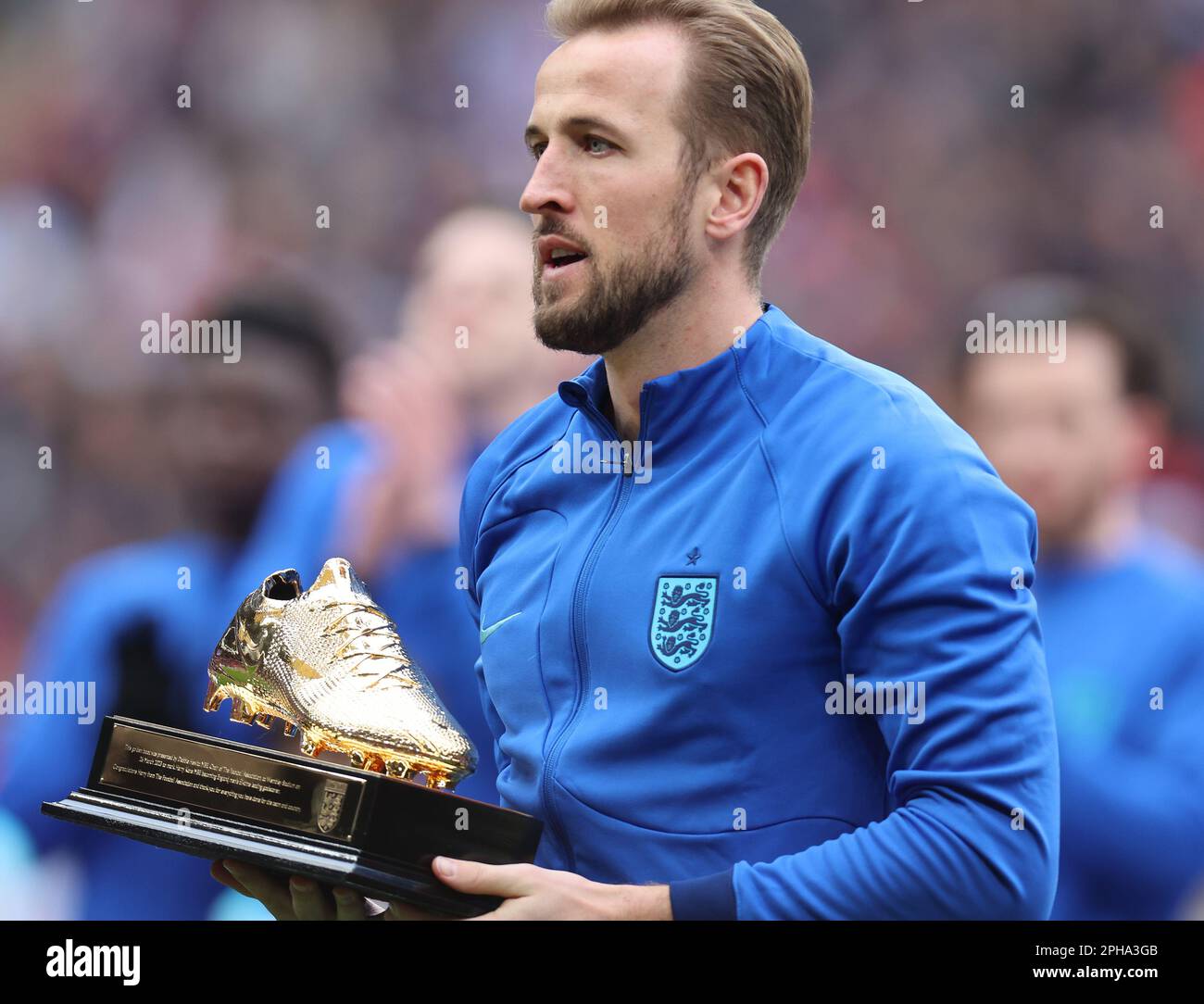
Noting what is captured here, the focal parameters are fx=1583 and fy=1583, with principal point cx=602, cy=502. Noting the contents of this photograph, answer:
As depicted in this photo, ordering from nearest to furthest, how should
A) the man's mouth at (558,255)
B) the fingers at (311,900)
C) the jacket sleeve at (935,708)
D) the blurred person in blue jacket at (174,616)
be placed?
1. the jacket sleeve at (935,708)
2. the fingers at (311,900)
3. the man's mouth at (558,255)
4. the blurred person in blue jacket at (174,616)

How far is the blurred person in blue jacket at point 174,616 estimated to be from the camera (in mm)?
3920

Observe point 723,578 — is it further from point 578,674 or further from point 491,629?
point 491,629

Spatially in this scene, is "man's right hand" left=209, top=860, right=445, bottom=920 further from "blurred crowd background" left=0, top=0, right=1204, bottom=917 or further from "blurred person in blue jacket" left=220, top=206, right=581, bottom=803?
"blurred crowd background" left=0, top=0, right=1204, bottom=917

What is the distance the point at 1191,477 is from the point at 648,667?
436cm

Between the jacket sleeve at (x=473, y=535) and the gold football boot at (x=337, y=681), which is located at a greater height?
the jacket sleeve at (x=473, y=535)

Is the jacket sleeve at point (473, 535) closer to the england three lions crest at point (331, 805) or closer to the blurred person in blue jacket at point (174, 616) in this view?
the england three lions crest at point (331, 805)

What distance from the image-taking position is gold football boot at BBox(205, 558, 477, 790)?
6.83 feet

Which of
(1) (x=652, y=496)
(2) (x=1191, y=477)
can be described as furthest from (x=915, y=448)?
(2) (x=1191, y=477)

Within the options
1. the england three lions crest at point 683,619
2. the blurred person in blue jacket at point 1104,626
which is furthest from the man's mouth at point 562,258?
the blurred person in blue jacket at point 1104,626

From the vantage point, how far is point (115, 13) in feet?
21.6

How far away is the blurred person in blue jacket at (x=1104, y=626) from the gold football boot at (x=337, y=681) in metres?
1.80

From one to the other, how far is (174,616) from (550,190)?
2.33m

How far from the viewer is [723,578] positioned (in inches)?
74.8

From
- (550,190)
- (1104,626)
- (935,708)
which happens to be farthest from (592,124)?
(1104,626)
